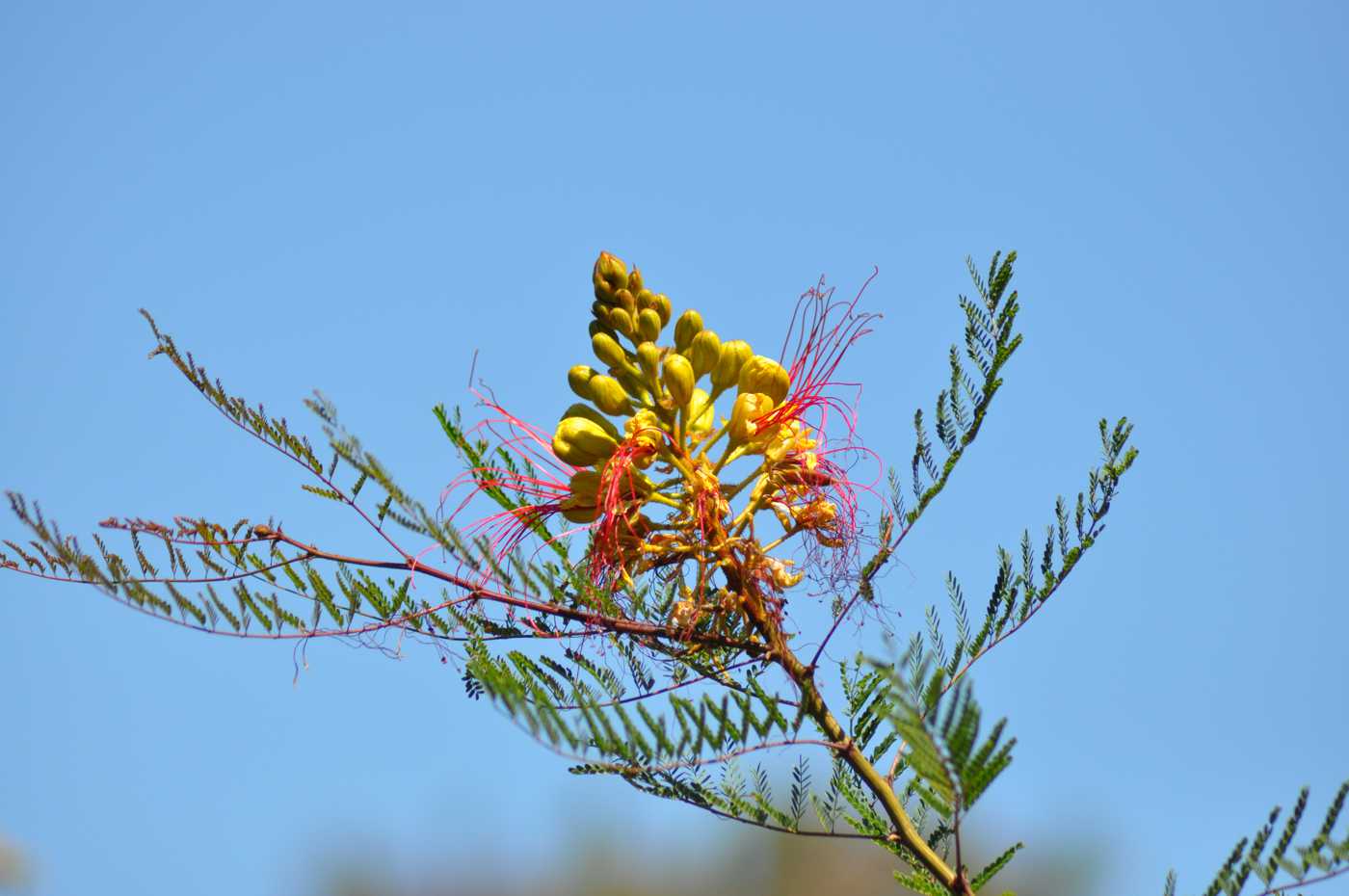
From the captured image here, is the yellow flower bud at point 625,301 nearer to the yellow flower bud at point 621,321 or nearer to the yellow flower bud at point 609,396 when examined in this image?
the yellow flower bud at point 621,321

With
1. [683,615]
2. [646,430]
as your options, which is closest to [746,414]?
[646,430]

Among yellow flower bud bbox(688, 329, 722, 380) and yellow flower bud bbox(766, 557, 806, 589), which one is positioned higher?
yellow flower bud bbox(688, 329, 722, 380)

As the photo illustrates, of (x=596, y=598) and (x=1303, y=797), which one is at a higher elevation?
(x=596, y=598)

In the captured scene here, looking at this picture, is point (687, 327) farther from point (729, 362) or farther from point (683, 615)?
point (683, 615)

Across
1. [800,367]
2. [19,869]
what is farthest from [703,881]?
[19,869]

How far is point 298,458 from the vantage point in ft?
11.7

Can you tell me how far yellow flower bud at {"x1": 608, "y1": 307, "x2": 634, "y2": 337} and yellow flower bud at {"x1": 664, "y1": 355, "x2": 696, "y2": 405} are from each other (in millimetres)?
190

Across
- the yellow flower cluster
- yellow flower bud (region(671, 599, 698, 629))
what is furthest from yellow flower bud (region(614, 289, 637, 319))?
yellow flower bud (region(671, 599, 698, 629))

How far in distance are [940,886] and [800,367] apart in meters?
1.73

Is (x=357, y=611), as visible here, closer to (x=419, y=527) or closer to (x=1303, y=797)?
(x=419, y=527)

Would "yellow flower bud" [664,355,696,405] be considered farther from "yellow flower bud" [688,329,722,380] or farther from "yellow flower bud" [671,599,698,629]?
"yellow flower bud" [671,599,698,629]

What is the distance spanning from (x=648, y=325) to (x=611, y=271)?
0.20m

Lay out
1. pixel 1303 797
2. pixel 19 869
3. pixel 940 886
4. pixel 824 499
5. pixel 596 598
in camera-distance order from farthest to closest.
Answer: pixel 824 499 → pixel 596 598 → pixel 940 886 → pixel 1303 797 → pixel 19 869

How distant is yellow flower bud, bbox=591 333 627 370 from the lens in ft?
13.3
